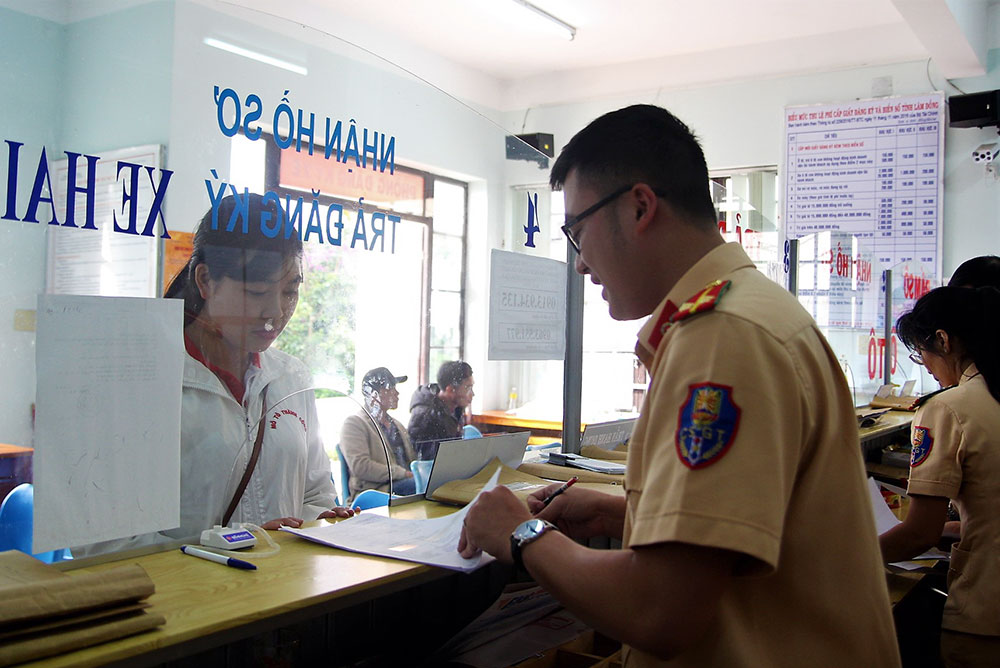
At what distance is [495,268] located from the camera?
2.13 meters

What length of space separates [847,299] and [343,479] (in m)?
3.25

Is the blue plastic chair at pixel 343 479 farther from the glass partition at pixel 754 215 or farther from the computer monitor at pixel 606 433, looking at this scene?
the glass partition at pixel 754 215

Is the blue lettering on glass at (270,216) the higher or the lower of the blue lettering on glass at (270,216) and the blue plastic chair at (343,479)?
the higher

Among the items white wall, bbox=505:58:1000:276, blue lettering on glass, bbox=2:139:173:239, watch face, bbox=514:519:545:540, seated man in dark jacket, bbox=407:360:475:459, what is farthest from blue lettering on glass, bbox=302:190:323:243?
white wall, bbox=505:58:1000:276

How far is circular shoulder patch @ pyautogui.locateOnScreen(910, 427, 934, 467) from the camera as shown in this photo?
2.07 metres

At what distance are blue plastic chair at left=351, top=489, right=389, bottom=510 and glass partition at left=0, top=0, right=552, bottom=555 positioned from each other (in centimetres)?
5

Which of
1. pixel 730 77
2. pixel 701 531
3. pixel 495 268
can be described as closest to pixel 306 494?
pixel 495 268

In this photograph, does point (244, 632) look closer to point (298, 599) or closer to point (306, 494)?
point (298, 599)

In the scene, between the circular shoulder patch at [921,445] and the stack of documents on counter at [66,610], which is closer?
the stack of documents on counter at [66,610]

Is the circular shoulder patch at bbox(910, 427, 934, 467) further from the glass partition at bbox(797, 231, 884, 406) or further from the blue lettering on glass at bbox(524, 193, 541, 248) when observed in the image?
the glass partition at bbox(797, 231, 884, 406)

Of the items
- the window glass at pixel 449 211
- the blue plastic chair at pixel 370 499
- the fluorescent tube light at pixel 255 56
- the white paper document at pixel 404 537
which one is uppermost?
the fluorescent tube light at pixel 255 56

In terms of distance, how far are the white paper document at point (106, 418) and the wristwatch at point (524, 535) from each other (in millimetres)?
625

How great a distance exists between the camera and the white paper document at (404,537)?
3.99ft

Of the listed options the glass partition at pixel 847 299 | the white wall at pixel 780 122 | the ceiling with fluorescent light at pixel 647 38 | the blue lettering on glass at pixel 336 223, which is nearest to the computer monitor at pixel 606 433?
the blue lettering on glass at pixel 336 223
